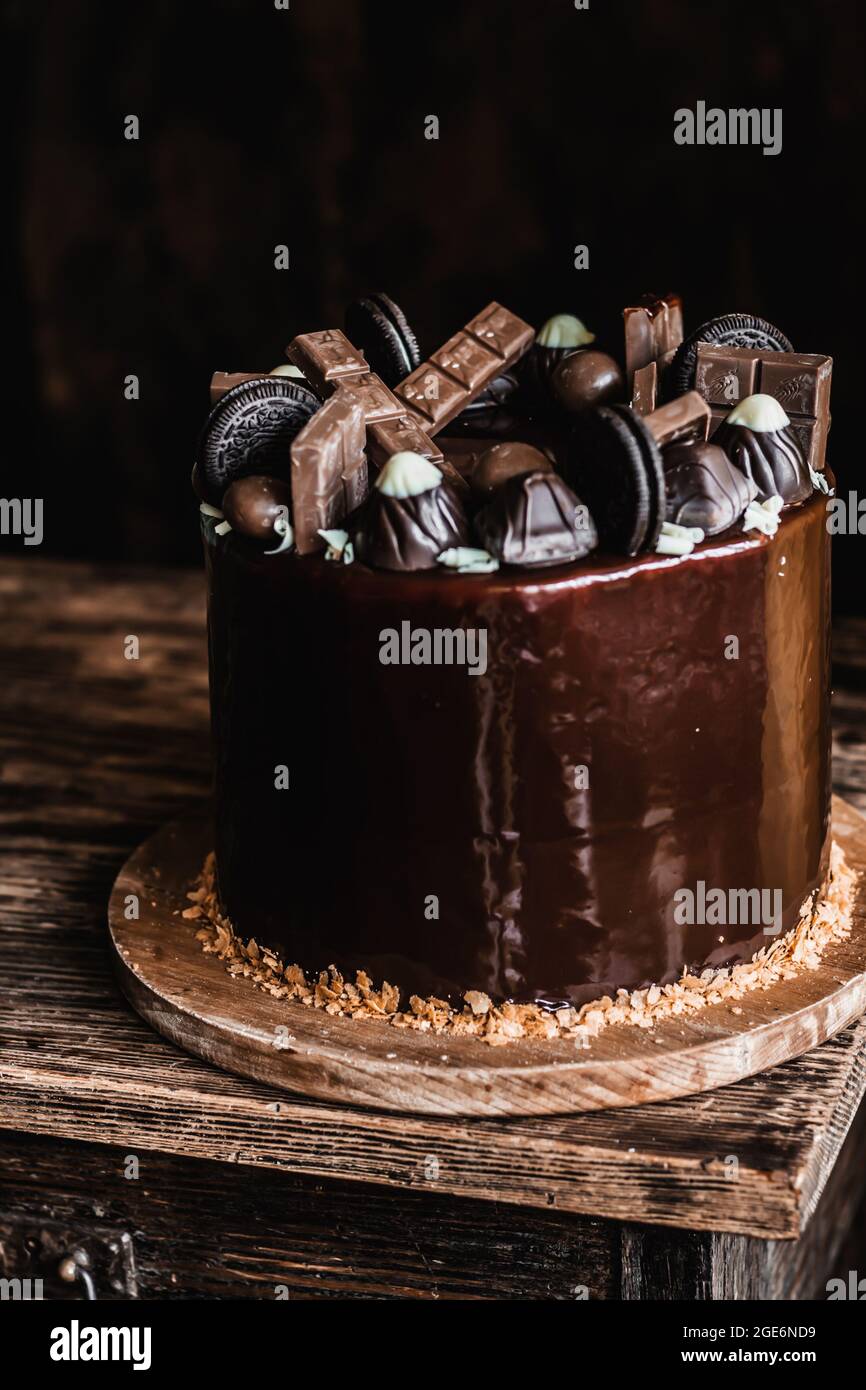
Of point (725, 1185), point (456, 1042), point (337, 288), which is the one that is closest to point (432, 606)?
point (456, 1042)

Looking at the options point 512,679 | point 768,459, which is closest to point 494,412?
point 768,459

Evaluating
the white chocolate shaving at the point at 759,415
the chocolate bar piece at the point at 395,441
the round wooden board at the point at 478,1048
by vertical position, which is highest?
the white chocolate shaving at the point at 759,415

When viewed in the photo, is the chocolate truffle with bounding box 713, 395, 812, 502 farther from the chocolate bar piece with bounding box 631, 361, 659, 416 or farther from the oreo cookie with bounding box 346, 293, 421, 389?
the oreo cookie with bounding box 346, 293, 421, 389

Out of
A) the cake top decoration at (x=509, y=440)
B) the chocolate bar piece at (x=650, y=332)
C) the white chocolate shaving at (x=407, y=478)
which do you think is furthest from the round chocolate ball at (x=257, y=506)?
the chocolate bar piece at (x=650, y=332)

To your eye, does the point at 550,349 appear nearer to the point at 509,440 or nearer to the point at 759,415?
the point at 509,440

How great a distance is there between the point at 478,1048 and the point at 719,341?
2.15ft

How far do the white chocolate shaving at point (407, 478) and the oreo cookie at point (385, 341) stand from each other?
0.30m

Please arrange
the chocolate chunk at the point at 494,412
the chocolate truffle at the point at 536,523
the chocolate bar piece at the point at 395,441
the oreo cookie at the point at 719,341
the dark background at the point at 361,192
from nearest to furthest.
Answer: the chocolate truffle at the point at 536,523 < the chocolate bar piece at the point at 395,441 < the oreo cookie at the point at 719,341 < the chocolate chunk at the point at 494,412 < the dark background at the point at 361,192

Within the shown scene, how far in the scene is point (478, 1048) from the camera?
4.03ft

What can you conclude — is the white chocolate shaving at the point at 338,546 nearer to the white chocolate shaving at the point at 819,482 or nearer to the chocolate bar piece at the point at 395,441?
the chocolate bar piece at the point at 395,441

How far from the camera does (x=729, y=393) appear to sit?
136cm

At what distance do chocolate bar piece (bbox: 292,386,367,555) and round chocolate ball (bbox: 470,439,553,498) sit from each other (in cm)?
9

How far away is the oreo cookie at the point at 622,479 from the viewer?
116cm
